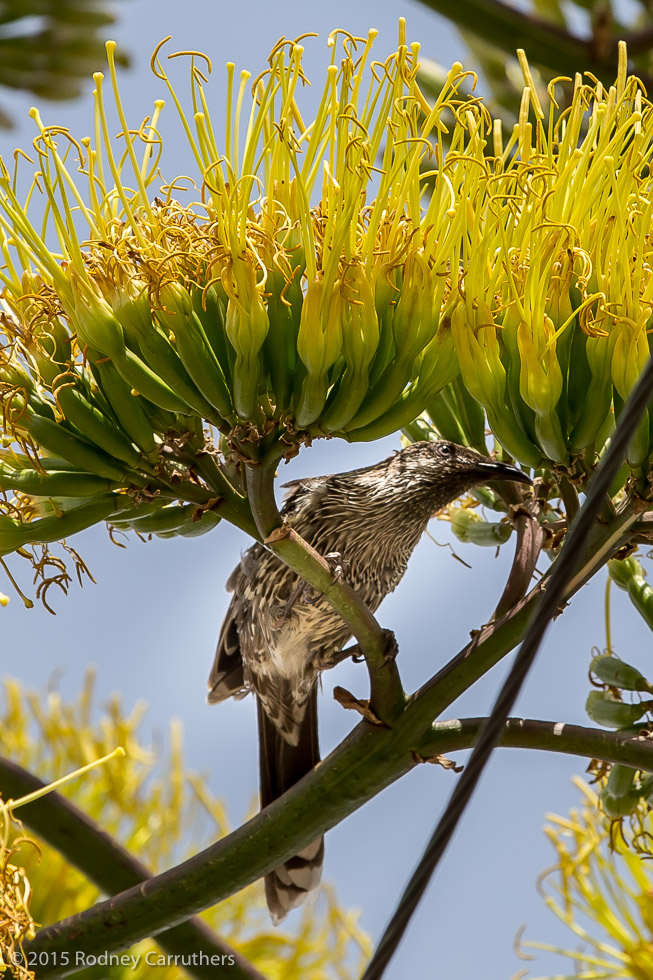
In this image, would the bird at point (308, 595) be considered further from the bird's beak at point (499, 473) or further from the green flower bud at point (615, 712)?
the green flower bud at point (615, 712)

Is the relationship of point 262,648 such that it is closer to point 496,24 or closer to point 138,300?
point 138,300

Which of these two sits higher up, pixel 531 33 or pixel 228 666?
pixel 531 33

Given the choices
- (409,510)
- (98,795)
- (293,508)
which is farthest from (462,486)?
(98,795)

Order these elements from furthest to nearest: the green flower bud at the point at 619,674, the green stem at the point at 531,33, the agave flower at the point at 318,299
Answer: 1. the green stem at the point at 531,33
2. the green flower bud at the point at 619,674
3. the agave flower at the point at 318,299

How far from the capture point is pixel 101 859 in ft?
6.86

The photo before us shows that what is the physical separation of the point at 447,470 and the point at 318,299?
0.68m

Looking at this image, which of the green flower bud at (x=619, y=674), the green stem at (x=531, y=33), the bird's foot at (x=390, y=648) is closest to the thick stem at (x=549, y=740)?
the bird's foot at (x=390, y=648)

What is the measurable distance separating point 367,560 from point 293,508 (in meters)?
0.22

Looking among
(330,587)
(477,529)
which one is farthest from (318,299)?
(477,529)

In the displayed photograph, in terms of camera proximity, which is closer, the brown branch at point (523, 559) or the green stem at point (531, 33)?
the brown branch at point (523, 559)

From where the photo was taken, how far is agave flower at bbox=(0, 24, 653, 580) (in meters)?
1.55

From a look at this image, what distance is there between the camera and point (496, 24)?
7.92 feet

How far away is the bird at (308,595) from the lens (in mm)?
2268
